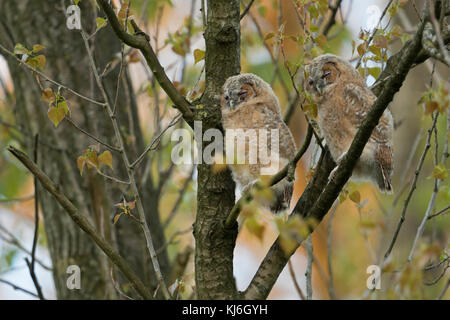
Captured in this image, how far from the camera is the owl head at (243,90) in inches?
140

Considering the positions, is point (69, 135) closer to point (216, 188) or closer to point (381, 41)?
point (216, 188)

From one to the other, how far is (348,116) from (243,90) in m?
0.68

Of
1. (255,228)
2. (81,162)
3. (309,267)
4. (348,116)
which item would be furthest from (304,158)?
(255,228)

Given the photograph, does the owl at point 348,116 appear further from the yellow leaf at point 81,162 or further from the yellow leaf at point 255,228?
the yellow leaf at point 255,228

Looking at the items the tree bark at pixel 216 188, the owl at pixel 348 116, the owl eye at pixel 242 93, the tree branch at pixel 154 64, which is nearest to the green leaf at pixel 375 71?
the owl at pixel 348 116

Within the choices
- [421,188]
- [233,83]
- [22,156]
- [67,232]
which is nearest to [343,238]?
[421,188]

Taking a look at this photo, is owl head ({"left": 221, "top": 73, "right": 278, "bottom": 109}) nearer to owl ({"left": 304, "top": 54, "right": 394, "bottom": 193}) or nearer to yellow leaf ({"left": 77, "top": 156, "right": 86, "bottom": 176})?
owl ({"left": 304, "top": 54, "right": 394, "bottom": 193})

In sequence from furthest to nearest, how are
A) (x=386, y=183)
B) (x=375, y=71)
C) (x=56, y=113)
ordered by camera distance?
(x=386, y=183) → (x=375, y=71) → (x=56, y=113)

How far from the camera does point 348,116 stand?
11.9 ft

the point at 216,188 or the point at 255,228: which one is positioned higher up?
the point at 216,188

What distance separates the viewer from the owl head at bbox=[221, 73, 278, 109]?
3.55 meters

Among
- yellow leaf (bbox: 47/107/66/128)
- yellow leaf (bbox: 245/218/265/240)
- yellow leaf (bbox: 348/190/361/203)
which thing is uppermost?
yellow leaf (bbox: 47/107/66/128)

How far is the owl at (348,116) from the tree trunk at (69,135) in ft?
4.95

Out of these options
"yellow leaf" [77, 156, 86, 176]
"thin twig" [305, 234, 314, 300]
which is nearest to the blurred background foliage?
"thin twig" [305, 234, 314, 300]
